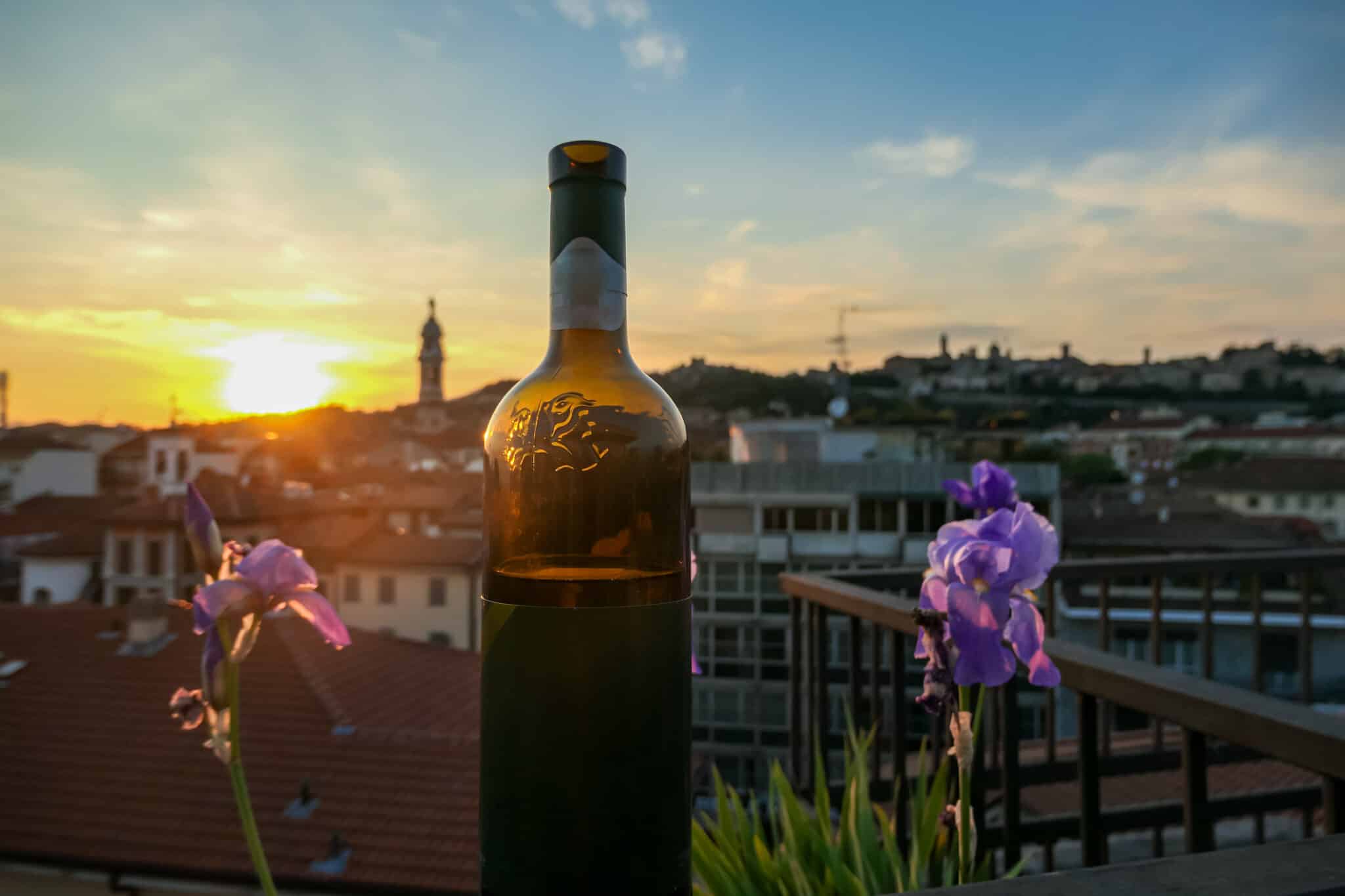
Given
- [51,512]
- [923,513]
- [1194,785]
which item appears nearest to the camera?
[1194,785]

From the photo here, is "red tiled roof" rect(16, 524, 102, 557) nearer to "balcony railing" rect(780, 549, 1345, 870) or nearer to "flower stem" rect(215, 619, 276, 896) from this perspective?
"balcony railing" rect(780, 549, 1345, 870)

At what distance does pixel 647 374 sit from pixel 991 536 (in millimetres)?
352

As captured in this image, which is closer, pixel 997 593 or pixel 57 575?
pixel 997 593

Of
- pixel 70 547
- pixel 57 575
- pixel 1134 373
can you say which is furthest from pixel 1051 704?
pixel 1134 373

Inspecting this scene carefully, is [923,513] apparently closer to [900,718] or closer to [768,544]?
[768,544]

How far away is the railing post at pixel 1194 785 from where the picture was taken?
0.97 m

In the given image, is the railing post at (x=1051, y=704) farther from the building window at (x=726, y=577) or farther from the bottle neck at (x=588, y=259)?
the building window at (x=726, y=577)

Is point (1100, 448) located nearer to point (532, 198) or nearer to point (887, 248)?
point (887, 248)

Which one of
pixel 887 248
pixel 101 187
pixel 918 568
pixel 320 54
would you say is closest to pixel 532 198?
pixel 918 568

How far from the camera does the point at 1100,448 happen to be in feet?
146

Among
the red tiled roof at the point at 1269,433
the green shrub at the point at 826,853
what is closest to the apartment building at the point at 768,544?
the green shrub at the point at 826,853

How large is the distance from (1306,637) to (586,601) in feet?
9.36

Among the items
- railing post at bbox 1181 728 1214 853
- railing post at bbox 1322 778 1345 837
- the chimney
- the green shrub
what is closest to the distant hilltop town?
the chimney

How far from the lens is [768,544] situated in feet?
66.6
